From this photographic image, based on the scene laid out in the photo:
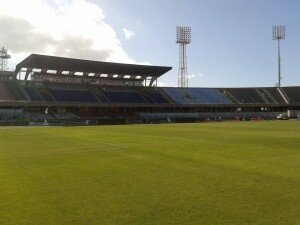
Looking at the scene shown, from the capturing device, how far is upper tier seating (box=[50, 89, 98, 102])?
9019 cm

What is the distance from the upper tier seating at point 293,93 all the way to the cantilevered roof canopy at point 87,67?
41.7 m

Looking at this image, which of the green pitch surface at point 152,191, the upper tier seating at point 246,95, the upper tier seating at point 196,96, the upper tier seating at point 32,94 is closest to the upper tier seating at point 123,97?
the upper tier seating at point 196,96

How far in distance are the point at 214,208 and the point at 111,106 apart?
85529 mm

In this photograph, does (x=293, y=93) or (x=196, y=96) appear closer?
(x=196, y=96)

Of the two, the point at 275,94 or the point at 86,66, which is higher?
the point at 86,66

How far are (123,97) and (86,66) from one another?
1435 cm

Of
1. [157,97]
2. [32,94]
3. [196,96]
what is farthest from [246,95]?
[32,94]

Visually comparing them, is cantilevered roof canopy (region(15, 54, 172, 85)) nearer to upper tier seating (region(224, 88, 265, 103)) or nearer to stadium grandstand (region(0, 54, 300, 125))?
stadium grandstand (region(0, 54, 300, 125))

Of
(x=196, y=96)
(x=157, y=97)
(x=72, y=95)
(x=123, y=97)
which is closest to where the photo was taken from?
(x=72, y=95)

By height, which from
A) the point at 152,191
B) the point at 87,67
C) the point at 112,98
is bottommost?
the point at 152,191

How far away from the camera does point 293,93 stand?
382 feet

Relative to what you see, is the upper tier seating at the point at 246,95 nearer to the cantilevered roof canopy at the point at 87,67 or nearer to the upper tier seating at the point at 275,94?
the upper tier seating at the point at 275,94

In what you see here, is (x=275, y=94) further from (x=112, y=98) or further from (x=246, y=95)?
(x=112, y=98)

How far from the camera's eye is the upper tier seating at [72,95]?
9019cm
